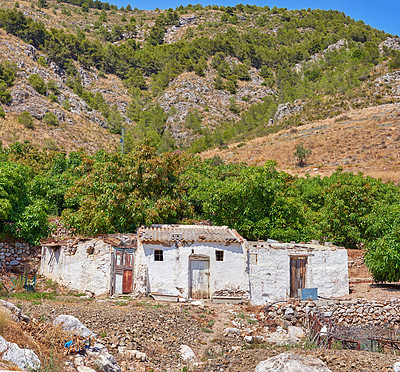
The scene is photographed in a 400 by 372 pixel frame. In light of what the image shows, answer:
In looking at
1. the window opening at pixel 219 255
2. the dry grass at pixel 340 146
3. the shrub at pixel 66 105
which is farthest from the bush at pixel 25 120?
the window opening at pixel 219 255

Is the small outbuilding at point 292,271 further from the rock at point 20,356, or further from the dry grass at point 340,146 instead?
the dry grass at point 340,146

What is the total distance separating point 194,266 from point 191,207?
555 cm

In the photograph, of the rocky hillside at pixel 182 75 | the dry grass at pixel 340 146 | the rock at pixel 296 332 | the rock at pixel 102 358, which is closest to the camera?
the rock at pixel 102 358

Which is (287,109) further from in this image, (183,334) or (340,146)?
(183,334)

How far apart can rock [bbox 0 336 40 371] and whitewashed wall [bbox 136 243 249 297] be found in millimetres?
9225

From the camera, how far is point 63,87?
70.6 meters

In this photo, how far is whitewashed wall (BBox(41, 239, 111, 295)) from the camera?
56.2 feet

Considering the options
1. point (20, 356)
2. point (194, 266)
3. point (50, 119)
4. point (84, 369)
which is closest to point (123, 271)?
point (194, 266)

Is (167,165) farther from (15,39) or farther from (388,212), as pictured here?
(15,39)

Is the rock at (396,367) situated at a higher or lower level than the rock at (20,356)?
lower

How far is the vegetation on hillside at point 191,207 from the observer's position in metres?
19.5

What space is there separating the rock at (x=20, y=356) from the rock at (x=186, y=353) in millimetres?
4412

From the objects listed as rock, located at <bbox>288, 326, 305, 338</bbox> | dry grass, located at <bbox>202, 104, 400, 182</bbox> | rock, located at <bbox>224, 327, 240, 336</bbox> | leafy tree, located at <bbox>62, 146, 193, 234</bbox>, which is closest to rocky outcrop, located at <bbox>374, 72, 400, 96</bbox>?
dry grass, located at <bbox>202, 104, 400, 182</bbox>

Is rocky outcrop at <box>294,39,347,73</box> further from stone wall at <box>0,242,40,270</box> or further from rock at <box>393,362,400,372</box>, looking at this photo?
rock at <box>393,362,400,372</box>
